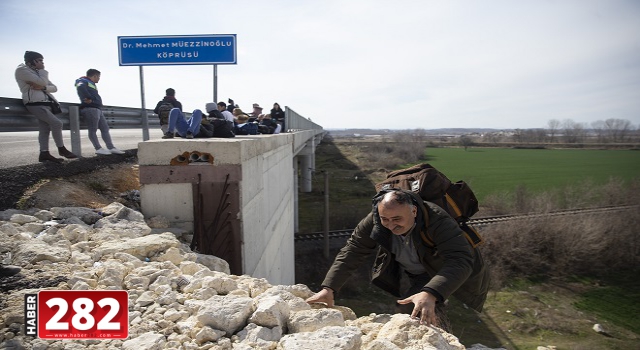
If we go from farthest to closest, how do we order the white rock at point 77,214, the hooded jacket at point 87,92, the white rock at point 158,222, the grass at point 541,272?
the grass at point 541,272, the hooded jacket at point 87,92, the white rock at point 158,222, the white rock at point 77,214

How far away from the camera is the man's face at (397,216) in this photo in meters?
2.61

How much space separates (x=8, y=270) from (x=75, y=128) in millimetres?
4113

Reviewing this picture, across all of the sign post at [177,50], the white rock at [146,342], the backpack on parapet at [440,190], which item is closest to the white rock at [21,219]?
the white rock at [146,342]

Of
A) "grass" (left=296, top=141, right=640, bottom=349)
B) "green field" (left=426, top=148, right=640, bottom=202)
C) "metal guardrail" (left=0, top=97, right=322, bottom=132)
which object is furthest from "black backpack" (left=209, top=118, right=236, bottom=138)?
"green field" (left=426, top=148, right=640, bottom=202)

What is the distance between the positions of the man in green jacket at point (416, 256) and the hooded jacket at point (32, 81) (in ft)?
14.9

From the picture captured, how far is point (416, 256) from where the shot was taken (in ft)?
9.69

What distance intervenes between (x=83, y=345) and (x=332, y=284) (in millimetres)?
1540

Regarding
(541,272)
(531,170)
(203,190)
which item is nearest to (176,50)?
(203,190)

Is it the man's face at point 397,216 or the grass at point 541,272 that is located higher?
the man's face at point 397,216

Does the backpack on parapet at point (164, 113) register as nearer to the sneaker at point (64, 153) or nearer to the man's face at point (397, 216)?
the sneaker at point (64, 153)

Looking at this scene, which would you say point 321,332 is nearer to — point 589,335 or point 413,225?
point 413,225

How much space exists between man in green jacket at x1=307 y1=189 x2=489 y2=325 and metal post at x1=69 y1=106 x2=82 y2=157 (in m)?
4.82

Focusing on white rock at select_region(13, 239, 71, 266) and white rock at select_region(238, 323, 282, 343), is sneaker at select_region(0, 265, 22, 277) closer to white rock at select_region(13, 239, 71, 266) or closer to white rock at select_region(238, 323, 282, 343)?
white rock at select_region(13, 239, 71, 266)

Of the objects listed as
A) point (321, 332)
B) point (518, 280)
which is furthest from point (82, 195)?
point (518, 280)
